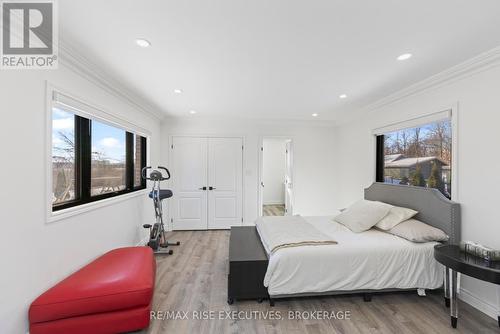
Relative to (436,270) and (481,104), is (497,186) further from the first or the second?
(436,270)

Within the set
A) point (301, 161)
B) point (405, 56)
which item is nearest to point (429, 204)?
point (405, 56)

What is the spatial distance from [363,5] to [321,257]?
81.4 inches

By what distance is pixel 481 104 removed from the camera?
216 cm

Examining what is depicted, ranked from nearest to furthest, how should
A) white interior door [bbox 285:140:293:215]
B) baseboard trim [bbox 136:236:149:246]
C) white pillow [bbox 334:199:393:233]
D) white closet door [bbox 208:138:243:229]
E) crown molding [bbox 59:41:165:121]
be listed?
crown molding [bbox 59:41:165:121] → white pillow [bbox 334:199:393:233] → baseboard trim [bbox 136:236:149:246] → white closet door [bbox 208:138:243:229] → white interior door [bbox 285:140:293:215]

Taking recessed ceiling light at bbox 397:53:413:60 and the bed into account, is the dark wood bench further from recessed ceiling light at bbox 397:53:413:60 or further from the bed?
recessed ceiling light at bbox 397:53:413:60

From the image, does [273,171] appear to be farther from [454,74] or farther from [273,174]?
[454,74]

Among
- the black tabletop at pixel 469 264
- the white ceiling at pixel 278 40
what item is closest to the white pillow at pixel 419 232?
the black tabletop at pixel 469 264

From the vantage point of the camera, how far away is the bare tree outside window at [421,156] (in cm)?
265

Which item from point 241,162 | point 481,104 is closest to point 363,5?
point 481,104

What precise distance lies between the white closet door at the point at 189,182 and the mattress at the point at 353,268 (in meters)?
2.95

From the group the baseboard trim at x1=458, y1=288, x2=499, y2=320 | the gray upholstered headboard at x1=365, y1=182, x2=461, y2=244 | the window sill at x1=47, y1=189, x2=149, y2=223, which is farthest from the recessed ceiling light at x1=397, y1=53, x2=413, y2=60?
the window sill at x1=47, y1=189, x2=149, y2=223

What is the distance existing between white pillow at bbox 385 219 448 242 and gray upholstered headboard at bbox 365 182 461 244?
0.37 feet

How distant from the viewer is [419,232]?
2340 millimetres

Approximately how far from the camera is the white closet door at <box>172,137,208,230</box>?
15.6 feet
